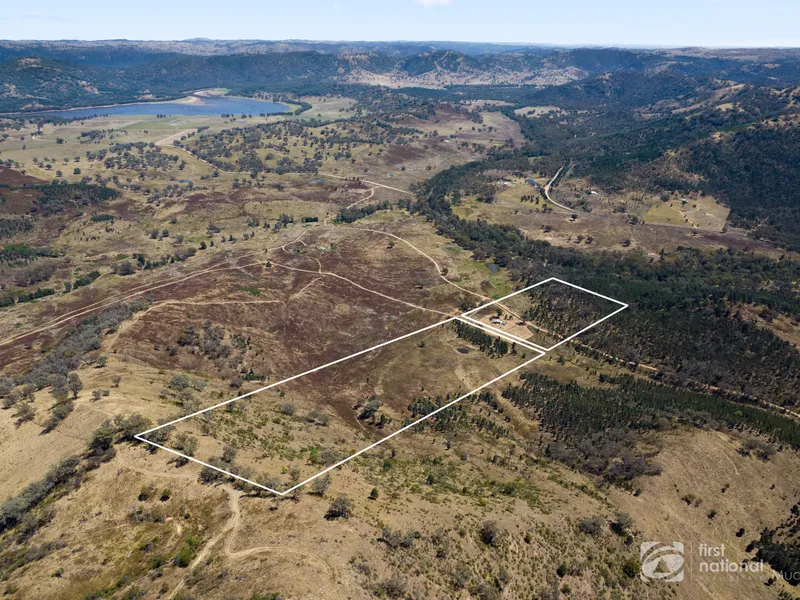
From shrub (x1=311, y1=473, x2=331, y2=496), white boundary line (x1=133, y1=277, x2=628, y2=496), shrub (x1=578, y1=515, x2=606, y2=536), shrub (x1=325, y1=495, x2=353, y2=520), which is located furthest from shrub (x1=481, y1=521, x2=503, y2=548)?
white boundary line (x1=133, y1=277, x2=628, y2=496)

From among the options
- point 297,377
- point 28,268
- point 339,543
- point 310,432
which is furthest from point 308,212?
point 339,543

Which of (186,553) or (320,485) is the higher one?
(186,553)

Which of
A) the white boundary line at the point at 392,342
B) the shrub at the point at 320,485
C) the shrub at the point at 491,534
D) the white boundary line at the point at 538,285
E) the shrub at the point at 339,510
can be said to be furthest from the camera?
the white boundary line at the point at 538,285

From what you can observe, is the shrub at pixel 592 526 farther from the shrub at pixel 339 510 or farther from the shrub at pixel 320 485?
the shrub at pixel 320 485

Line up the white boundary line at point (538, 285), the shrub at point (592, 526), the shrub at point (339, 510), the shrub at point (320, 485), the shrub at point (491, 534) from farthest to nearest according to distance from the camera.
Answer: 1. the white boundary line at point (538, 285)
2. the shrub at point (592, 526)
3. the shrub at point (320, 485)
4. the shrub at point (491, 534)
5. the shrub at point (339, 510)

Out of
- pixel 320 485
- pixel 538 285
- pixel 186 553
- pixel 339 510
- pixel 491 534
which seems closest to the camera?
pixel 186 553

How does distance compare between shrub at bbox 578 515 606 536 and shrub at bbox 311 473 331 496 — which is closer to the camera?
shrub at bbox 311 473 331 496

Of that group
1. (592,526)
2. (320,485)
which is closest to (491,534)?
(592,526)

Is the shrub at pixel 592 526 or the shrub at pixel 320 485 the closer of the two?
the shrub at pixel 320 485

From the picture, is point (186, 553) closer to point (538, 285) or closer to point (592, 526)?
point (592, 526)

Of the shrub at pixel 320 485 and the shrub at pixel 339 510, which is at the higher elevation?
the shrub at pixel 339 510

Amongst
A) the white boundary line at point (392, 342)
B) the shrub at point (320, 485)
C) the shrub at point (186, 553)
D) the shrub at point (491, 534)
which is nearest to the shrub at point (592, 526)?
the shrub at point (491, 534)

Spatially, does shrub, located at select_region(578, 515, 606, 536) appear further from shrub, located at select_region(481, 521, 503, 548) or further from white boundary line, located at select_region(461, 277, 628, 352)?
white boundary line, located at select_region(461, 277, 628, 352)
